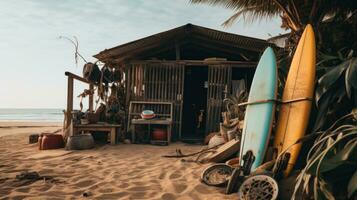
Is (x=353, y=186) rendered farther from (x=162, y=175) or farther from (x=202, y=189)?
(x=162, y=175)

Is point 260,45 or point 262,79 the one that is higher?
point 260,45

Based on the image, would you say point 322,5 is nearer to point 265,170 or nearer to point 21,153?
point 265,170

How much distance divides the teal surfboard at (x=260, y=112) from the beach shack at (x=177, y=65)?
3.81m

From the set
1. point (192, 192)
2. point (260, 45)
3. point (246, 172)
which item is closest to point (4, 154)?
point (192, 192)

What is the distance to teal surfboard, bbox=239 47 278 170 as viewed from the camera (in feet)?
12.7

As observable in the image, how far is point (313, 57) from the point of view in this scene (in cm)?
412

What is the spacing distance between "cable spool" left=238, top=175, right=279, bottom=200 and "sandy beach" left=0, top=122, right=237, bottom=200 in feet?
0.82

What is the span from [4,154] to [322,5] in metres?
7.96

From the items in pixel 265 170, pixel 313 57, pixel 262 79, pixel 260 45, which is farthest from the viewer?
pixel 260 45

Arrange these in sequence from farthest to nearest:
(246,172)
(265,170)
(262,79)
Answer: (262,79)
(246,172)
(265,170)

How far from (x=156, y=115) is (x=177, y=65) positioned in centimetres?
174

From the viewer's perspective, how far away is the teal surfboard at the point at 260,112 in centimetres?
387

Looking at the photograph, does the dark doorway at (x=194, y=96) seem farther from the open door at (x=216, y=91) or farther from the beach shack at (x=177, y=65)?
the open door at (x=216, y=91)

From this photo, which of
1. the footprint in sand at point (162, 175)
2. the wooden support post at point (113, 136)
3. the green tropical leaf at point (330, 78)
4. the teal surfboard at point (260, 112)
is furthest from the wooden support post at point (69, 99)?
the green tropical leaf at point (330, 78)
